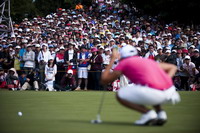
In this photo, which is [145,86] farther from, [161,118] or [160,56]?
[160,56]

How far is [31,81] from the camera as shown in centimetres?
2775

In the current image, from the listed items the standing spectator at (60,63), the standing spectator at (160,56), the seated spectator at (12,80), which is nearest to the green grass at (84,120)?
the standing spectator at (160,56)

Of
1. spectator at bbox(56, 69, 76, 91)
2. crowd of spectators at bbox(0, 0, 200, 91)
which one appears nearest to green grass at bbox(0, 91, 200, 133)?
crowd of spectators at bbox(0, 0, 200, 91)

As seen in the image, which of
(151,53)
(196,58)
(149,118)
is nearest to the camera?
(149,118)

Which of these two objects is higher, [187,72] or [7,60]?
[7,60]

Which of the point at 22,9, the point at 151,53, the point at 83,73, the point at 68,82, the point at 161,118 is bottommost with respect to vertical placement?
the point at 68,82

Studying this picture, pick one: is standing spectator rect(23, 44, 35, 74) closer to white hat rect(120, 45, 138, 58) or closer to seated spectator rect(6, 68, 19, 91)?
seated spectator rect(6, 68, 19, 91)

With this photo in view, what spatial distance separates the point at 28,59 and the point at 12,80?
138cm

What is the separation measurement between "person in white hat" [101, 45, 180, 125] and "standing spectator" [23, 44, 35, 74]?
18.0 metres

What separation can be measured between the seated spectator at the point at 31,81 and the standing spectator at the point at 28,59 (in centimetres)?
27

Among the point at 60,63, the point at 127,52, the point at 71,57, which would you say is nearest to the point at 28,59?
the point at 60,63

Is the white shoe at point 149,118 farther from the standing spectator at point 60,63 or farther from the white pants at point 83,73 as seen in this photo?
the standing spectator at point 60,63

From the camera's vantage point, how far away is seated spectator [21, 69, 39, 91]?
27438 millimetres

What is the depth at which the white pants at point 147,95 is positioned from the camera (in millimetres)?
9750
